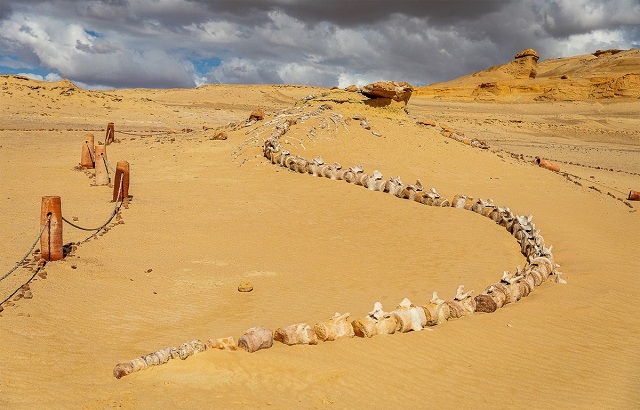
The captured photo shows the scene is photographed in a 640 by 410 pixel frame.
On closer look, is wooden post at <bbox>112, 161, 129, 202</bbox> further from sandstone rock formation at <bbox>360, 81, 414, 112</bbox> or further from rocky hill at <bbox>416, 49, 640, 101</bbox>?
rocky hill at <bbox>416, 49, 640, 101</bbox>

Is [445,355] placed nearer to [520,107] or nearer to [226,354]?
[226,354]

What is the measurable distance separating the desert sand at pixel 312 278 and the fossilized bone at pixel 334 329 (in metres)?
0.15

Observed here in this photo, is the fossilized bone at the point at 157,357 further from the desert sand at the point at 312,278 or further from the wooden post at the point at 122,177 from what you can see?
the wooden post at the point at 122,177

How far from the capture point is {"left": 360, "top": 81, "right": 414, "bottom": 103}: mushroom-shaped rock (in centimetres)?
2019

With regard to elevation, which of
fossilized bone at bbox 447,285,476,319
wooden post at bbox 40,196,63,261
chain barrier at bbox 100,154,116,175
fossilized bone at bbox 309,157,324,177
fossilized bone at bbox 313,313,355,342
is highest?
fossilized bone at bbox 309,157,324,177

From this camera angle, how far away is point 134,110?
39.7m

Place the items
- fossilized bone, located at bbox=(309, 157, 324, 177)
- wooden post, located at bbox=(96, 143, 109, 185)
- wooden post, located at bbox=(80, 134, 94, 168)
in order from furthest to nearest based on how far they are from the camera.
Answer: wooden post, located at bbox=(80, 134, 94, 168)
fossilized bone, located at bbox=(309, 157, 324, 177)
wooden post, located at bbox=(96, 143, 109, 185)

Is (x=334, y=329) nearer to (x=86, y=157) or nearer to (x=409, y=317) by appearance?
(x=409, y=317)

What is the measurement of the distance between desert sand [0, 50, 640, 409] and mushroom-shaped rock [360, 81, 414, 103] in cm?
110

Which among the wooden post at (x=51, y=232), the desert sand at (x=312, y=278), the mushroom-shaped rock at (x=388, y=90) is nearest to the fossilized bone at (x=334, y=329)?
the desert sand at (x=312, y=278)

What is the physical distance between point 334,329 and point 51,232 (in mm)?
4331

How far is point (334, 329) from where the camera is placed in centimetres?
582

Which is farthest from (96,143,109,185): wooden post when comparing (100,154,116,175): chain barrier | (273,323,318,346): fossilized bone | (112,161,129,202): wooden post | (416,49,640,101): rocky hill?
(416,49,640,101): rocky hill

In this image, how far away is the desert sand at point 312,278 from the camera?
4871 mm
